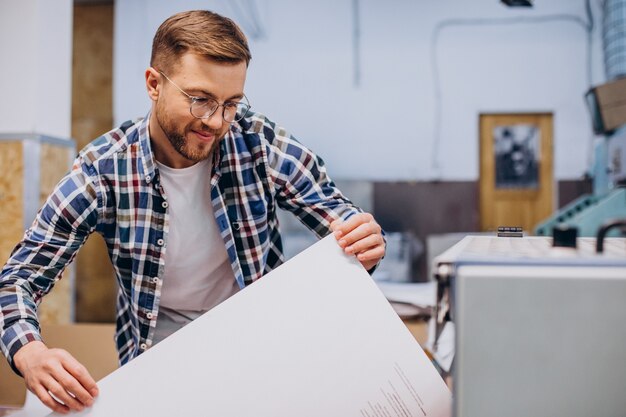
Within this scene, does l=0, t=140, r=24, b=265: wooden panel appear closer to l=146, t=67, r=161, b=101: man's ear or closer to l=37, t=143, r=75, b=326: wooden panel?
l=37, t=143, r=75, b=326: wooden panel

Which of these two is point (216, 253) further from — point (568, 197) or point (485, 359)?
point (568, 197)

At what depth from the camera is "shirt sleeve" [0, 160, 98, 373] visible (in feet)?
2.68

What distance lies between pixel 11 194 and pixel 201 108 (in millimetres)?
1547

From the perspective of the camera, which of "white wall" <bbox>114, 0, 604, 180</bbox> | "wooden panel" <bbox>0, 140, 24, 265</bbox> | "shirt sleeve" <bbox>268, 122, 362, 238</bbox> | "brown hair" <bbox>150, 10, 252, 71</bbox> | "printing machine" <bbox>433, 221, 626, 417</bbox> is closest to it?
"printing machine" <bbox>433, 221, 626, 417</bbox>

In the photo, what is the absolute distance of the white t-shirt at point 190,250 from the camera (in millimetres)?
1193

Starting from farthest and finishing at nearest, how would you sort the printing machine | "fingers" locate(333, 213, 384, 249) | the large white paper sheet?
"fingers" locate(333, 213, 384, 249), the large white paper sheet, the printing machine

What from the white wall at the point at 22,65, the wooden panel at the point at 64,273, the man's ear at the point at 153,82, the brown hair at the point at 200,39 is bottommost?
the wooden panel at the point at 64,273

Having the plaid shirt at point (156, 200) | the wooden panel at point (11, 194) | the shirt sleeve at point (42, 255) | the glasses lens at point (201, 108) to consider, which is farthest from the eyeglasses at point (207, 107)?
the wooden panel at point (11, 194)

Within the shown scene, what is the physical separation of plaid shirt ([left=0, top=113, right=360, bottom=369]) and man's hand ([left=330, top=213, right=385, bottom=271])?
0.24 meters

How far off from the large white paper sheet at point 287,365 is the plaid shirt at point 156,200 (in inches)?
17.1

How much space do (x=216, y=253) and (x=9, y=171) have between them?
1468mm

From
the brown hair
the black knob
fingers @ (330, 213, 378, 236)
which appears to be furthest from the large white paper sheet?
the brown hair

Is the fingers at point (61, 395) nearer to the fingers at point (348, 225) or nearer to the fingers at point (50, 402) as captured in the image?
the fingers at point (50, 402)

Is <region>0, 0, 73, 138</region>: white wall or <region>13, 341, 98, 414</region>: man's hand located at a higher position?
<region>0, 0, 73, 138</region>: white wall
